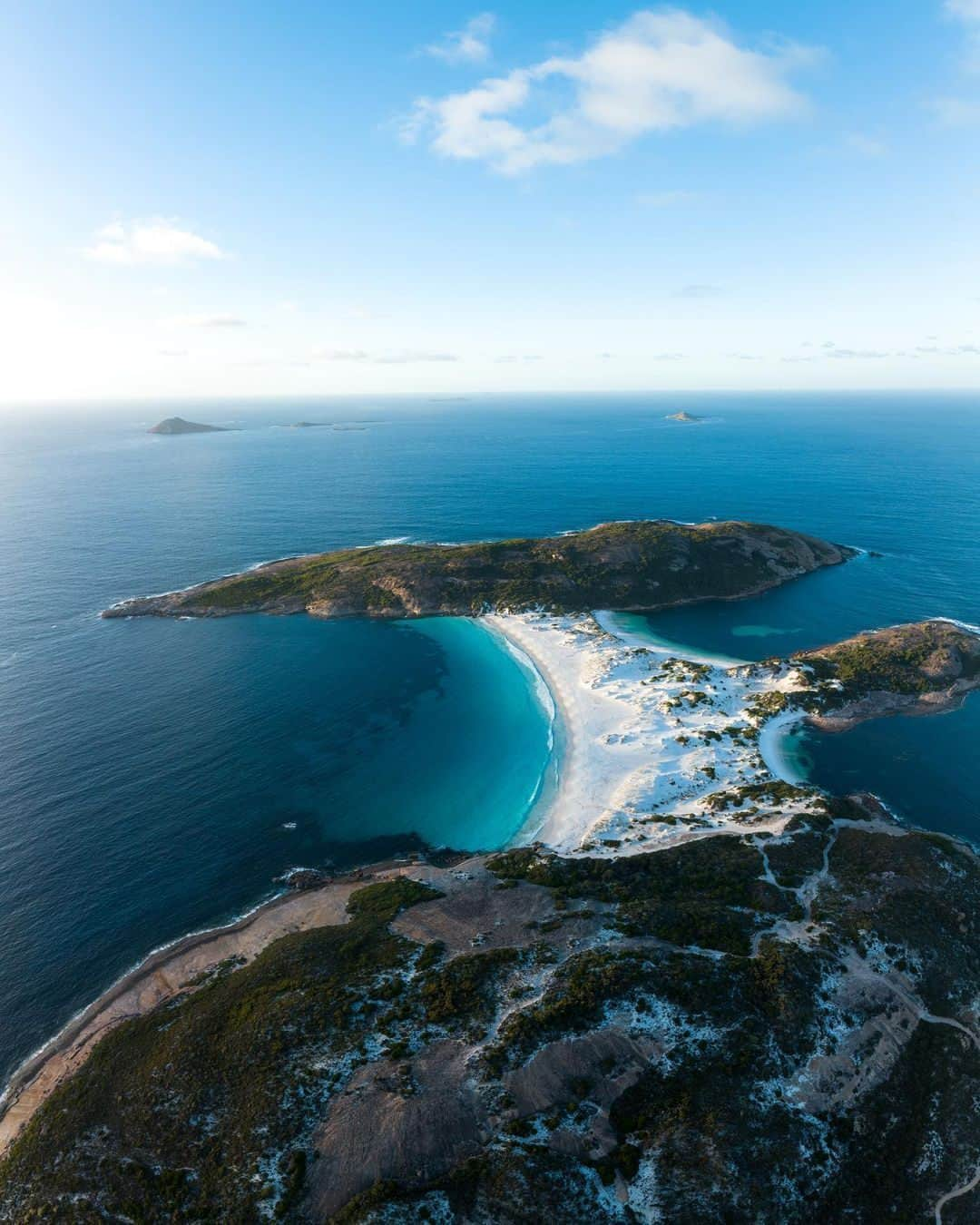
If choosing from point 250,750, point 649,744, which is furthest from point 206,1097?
point 649,744

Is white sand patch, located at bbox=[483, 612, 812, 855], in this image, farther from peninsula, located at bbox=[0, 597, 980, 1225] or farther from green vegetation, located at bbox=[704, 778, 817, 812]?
peninsula, located at bbox=[0, 597, 980, 1225]

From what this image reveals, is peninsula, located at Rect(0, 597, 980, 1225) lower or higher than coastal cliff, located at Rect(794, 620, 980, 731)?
lower

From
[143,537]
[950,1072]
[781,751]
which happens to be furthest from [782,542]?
[143,537]

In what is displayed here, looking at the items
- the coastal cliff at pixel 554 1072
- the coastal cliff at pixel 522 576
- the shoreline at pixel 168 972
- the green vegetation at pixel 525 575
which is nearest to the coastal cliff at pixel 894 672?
the coastal cliff at pixel 522 576

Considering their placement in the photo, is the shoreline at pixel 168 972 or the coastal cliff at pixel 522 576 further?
the coastal cliff at pixel 522 576

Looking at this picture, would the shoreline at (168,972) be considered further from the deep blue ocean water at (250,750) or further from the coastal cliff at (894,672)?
the coastal cliff at (894,672)

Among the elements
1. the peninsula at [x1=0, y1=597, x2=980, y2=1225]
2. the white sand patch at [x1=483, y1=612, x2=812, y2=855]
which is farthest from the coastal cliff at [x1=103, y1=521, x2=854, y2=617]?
the peninsula at [x1=0, y1=597, x2=980, y2=1225]

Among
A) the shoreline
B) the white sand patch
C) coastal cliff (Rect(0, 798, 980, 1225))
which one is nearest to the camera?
coastal cliff (Rect(0, 798, 980, 1225))
